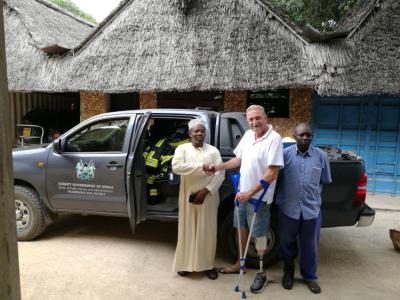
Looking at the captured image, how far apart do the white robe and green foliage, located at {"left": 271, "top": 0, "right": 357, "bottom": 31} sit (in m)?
7.94

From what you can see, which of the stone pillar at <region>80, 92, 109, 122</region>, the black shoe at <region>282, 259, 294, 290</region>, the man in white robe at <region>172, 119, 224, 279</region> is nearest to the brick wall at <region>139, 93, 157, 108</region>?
the stone pillar at <region>80, 92, 109, 122</region>

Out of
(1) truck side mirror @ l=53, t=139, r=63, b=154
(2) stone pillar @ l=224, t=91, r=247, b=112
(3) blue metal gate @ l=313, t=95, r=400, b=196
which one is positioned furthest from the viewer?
(2) stone pillar @ l=224, t=91, r=247, b=112

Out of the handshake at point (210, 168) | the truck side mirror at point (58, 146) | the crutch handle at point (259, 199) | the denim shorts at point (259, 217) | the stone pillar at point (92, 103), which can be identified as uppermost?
the stone pillar at point (92, 103)

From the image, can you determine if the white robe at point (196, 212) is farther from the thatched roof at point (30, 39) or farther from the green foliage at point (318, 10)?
the green foliage at point (318, 10)

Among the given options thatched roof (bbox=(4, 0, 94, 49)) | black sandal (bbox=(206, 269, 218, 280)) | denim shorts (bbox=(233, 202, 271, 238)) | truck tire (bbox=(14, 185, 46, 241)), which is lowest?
black sandal (bbox=(206, 269, 218, 280))

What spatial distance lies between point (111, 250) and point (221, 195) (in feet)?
5.34

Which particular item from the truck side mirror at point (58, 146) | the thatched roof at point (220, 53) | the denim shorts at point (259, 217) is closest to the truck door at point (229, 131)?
the denim shorts at point (259, 217)

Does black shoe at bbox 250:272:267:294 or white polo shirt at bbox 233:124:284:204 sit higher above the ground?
white polo shirt at bbox 233:124:284:204

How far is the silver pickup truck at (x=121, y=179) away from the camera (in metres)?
3.64

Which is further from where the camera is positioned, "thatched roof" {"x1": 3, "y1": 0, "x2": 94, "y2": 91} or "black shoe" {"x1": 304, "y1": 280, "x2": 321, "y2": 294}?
"thatched roof" {"x1": 3, "y1": 0, "x2": 94, "y2": 91}

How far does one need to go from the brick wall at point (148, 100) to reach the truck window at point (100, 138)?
446cm

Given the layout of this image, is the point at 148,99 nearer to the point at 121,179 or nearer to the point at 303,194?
the point at 121,179

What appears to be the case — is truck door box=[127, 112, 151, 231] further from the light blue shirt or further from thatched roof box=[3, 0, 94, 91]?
thatched roof box=[3, 0, 94, 91]

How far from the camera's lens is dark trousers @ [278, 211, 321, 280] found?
128 inches
